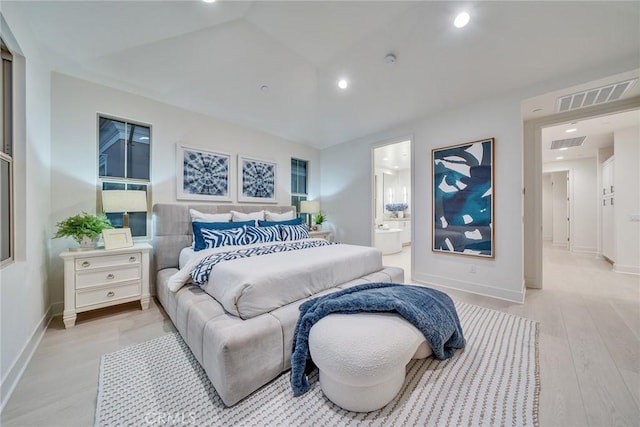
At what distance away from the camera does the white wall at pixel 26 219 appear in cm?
145

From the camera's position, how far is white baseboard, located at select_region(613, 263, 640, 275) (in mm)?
3799

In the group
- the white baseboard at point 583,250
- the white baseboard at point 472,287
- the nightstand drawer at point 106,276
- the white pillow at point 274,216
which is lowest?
the white baseboard at point 472,287

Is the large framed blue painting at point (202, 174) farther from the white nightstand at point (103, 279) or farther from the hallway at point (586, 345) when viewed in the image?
the hallway at point (586, 345)

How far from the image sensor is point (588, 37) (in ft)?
6.98

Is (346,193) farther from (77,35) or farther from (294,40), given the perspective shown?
(77,35)

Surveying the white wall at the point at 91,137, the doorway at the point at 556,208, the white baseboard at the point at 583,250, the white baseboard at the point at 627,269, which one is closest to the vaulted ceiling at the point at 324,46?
the white wall at the point at 91,137

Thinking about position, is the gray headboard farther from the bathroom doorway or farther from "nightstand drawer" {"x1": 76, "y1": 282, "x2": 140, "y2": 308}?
the bathroom doorway

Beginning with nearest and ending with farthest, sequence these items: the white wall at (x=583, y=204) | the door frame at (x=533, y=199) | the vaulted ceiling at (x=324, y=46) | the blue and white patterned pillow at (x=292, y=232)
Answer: the vaulted ceiling at (x=324, y=46) → the door frame at (x=533, y=199) → the blue and white patterned pillow at (x=292, y=232) → the white wall at (x=583, y=204)

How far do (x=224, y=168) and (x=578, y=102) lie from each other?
4848 mm

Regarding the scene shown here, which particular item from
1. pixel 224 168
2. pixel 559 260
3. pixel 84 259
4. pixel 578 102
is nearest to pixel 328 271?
pixel 84 259

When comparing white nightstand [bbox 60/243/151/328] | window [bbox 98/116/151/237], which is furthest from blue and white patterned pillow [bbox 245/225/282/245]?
window [bbox 98/116/151/237]

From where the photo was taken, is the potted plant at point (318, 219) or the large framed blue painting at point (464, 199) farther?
the potted plant at point (318, 219)

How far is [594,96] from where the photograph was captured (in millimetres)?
2613

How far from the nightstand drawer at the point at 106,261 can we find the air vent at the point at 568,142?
729cm
